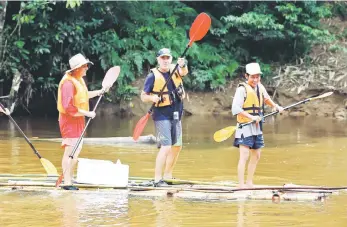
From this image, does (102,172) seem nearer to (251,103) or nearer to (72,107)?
(72,107)

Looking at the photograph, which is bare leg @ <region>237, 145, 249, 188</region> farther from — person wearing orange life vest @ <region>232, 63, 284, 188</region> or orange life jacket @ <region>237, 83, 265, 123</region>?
orange life jacket @ <region>237, 83, 265, 123</region>

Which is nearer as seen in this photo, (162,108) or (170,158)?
(162,108)

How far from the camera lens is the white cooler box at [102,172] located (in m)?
7.29

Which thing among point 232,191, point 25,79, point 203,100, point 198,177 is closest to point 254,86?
point 232,191

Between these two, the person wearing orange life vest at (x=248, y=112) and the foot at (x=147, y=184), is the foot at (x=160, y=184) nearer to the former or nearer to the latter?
the foot at (x=147, y=184)

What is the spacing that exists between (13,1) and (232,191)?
419 inches

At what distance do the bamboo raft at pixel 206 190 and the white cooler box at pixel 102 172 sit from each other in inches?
4.0

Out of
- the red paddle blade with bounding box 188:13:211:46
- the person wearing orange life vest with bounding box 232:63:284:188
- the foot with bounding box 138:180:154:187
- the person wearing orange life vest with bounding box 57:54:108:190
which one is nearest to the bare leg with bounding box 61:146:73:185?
the person wearing orange life vest with bounding box 57:54:108:190

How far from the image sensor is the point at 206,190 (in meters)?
7.01

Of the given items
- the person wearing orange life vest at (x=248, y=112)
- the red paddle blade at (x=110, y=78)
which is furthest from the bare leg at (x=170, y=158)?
the red paddle blade at (x=110, y=78)

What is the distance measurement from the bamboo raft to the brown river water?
0.27 feet

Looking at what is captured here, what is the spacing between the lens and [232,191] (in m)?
6.95

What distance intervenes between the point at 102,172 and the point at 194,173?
177 cm

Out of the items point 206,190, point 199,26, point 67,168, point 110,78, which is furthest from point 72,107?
point 199,26
